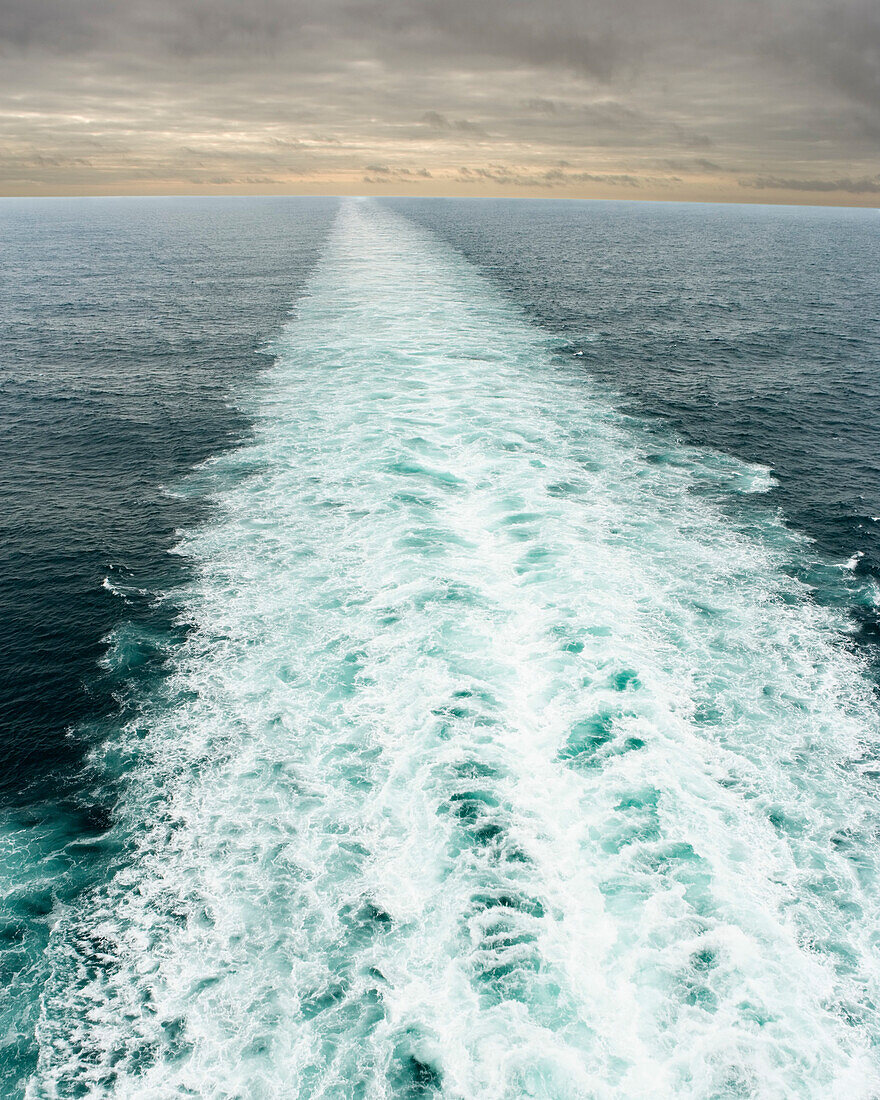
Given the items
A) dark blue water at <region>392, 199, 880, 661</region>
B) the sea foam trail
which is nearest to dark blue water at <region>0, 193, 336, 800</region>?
the sea foam trail

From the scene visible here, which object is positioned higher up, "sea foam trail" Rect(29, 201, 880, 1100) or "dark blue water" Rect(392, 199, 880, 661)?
"dark blue water" Rect(392, 199, 880, 661)

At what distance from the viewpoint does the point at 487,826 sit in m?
22.5

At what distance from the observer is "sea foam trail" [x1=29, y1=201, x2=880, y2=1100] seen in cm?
1723

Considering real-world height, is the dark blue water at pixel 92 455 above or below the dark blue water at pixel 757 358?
below

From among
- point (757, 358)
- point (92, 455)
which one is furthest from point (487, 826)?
point (757, 358)

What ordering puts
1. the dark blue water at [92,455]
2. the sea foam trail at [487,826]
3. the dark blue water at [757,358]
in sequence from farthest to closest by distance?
the dark blue water at [757,358] → the dark blue water at [92,455] → the sea foam trail at [487,826]

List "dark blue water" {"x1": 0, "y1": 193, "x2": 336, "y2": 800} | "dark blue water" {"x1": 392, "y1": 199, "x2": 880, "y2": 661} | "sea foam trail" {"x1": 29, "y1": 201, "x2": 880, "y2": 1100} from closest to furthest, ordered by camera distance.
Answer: "sea foam trail" {"x1": 29, "y1": 201, "x2": 880, "y2": 1100} → "dark blue water" {"x1": 0, "y1": 193, "x2": 336, "y2": 800} → "dark blue water" {"x1": 392, "y1": 199, "x2": 880, "y2": 661}

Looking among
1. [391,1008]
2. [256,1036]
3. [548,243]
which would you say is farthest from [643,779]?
[548,243]

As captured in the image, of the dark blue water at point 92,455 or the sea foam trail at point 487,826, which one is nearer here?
the sea foam trail at point 487,826

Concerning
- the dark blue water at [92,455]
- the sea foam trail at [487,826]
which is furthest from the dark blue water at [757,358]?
the dark blue water at [92,455]

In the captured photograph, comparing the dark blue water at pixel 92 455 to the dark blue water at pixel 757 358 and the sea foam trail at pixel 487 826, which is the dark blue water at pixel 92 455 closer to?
the sea foam trail at pixel 487 826

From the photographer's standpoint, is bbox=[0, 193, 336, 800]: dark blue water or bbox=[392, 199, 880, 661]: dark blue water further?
bbox=[392, 199, 880, 661]: dark blue water

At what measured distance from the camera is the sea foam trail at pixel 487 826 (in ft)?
56.5

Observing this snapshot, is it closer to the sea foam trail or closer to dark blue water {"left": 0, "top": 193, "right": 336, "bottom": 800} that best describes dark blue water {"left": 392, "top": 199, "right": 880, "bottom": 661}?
the sea foam trail
